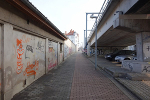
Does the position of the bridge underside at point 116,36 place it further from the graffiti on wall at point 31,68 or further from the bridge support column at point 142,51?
the graffiti on wall at point 31,68

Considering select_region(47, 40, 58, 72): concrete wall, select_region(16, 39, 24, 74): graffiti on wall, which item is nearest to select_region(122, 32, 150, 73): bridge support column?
select_region(47, 40, 58, 72): concrete wall

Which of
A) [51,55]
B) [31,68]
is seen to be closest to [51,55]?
[51,55]

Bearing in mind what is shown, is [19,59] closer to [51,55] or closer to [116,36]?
[51,55]

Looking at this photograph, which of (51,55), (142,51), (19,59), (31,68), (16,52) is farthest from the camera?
(51,55)

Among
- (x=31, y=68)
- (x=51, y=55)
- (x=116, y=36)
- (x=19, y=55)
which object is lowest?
(x=31, y=68)

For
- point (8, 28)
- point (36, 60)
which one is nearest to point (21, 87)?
point (36, 60)

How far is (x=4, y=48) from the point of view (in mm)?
3812

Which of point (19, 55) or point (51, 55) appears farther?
point (51, 55)

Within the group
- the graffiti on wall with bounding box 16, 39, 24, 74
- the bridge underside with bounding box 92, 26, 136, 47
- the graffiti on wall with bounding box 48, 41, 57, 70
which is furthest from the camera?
the bridge underside with bounding box 92, 26, 136, 47

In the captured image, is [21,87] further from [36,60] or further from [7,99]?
[36,60]

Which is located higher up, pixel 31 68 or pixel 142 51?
pixel 142 51

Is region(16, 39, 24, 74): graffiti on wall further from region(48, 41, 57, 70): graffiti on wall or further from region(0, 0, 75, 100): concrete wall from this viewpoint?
region(48, 41, 57, 70): graffiti on wall

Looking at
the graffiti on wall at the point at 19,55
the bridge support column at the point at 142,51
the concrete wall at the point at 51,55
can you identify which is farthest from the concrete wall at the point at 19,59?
the bridge support column at the point at 142,51

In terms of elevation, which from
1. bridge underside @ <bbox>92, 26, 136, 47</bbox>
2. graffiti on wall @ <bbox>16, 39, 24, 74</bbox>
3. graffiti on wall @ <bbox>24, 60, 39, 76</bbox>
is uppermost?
bridge underside @ <bbox>92, 26, 136, 47</bbox>
